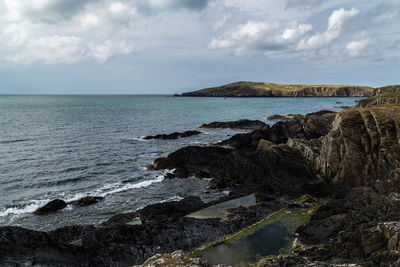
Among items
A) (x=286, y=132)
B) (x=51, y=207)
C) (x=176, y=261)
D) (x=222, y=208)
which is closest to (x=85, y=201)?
(x=51, y=207)

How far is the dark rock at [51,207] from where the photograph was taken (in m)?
24.3

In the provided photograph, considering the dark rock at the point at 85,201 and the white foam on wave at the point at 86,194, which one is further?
the dark rock at the point at 85,201

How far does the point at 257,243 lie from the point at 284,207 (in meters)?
6.63

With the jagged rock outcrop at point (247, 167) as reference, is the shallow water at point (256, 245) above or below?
below

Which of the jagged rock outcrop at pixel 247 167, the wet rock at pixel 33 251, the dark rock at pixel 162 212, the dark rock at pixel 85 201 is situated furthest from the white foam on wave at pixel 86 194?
the wet rock at pixel 33 251

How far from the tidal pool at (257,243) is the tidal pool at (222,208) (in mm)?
3490

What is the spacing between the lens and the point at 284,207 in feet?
73.8

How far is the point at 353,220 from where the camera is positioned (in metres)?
14.8

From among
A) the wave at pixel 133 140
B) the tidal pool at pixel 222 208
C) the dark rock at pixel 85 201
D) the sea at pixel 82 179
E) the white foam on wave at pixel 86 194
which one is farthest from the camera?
the wave at pixel 133 140

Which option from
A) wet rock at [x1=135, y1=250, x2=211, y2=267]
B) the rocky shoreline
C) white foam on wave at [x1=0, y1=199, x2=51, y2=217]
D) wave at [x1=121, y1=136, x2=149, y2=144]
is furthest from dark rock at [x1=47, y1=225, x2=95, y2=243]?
wave at [x1=121, y1=136, x2=149, y2=144]

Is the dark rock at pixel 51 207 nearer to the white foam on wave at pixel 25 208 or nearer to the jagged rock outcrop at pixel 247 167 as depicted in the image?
the white foam on wave at pixel 25 208

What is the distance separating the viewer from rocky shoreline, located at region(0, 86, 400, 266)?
511 inches

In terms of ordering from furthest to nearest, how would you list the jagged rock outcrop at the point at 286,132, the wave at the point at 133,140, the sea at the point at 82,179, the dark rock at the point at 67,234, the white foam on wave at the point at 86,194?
the wave at the point at 133,140, the jagged rock outcrop at the point at 286,132, the white foam on wave at the point at 86,194, the sea at the point at 82,179, the dark rock at the point at 67,234

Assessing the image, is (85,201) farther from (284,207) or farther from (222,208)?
(284,207)
